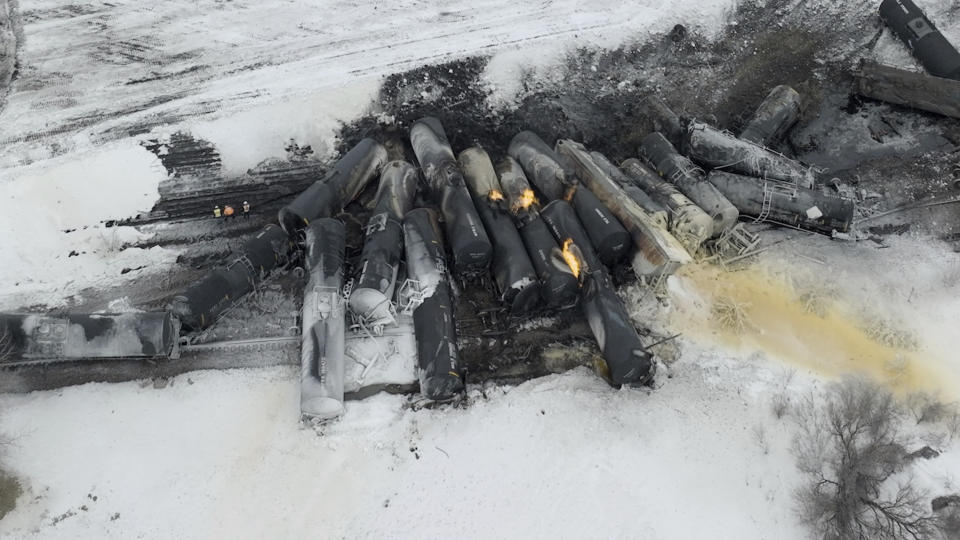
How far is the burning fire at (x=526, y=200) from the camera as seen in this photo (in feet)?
50.4

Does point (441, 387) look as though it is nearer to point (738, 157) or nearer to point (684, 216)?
point (684, 216)

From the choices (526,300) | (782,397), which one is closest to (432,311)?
(526,300)

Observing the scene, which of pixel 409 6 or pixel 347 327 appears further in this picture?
pixel 409 6

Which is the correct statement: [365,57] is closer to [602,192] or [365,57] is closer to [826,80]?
[602,192]

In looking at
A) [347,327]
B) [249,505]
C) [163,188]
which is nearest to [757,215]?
[347,327]

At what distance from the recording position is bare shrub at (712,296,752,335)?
14617mm

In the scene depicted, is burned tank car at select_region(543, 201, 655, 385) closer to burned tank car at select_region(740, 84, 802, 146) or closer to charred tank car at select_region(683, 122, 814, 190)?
charred tank car at select_region(683, 122, 814, 190)

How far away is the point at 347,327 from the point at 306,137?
6734 mm

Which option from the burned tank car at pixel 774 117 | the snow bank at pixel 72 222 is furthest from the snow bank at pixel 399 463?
the burned tank car at pixel 774 117

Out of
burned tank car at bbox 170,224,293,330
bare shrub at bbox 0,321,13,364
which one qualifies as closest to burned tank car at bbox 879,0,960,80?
burned tank car at bbox 170,224,293,330

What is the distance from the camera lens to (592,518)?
12.0m

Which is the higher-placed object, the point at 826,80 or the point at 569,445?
the point at 826,80

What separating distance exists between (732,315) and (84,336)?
1512 centimetres

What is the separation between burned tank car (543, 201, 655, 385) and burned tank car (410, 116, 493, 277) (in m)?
2.11
